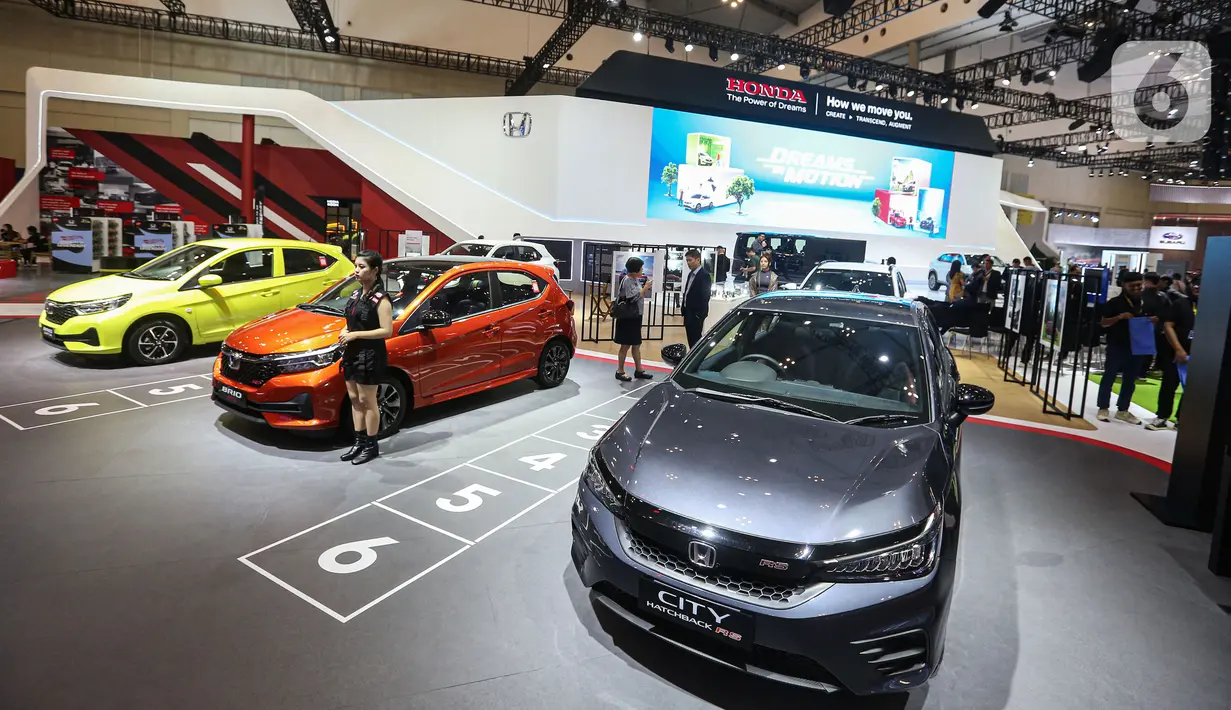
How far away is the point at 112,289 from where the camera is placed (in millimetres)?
7164

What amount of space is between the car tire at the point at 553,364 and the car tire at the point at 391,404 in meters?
1.83

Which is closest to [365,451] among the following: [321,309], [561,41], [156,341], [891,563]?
[321,309]

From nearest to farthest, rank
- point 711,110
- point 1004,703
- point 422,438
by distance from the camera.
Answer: point 1004,703, point 422,438, point 711,110

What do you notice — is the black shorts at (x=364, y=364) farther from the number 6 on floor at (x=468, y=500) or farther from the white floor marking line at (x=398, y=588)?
the white floor marking line at (x=398, y=588)

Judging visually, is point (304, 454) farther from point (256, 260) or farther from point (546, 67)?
point (546, 67)

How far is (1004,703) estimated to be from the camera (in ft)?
8.38

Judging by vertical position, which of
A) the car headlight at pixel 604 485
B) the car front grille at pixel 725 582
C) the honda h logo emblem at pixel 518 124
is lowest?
the car front grille at pixel 725 582

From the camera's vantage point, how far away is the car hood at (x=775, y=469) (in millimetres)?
2320

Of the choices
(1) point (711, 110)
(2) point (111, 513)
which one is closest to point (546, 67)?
(1) point (711, 110)

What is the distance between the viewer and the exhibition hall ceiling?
16.9 metres

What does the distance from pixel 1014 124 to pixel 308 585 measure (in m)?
32.5

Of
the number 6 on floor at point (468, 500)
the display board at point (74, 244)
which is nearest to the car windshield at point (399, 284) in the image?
the number 6 on floor at point (468, 500)

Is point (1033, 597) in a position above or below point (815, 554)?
below

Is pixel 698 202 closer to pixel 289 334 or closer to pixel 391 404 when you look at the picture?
pixel 391 404
